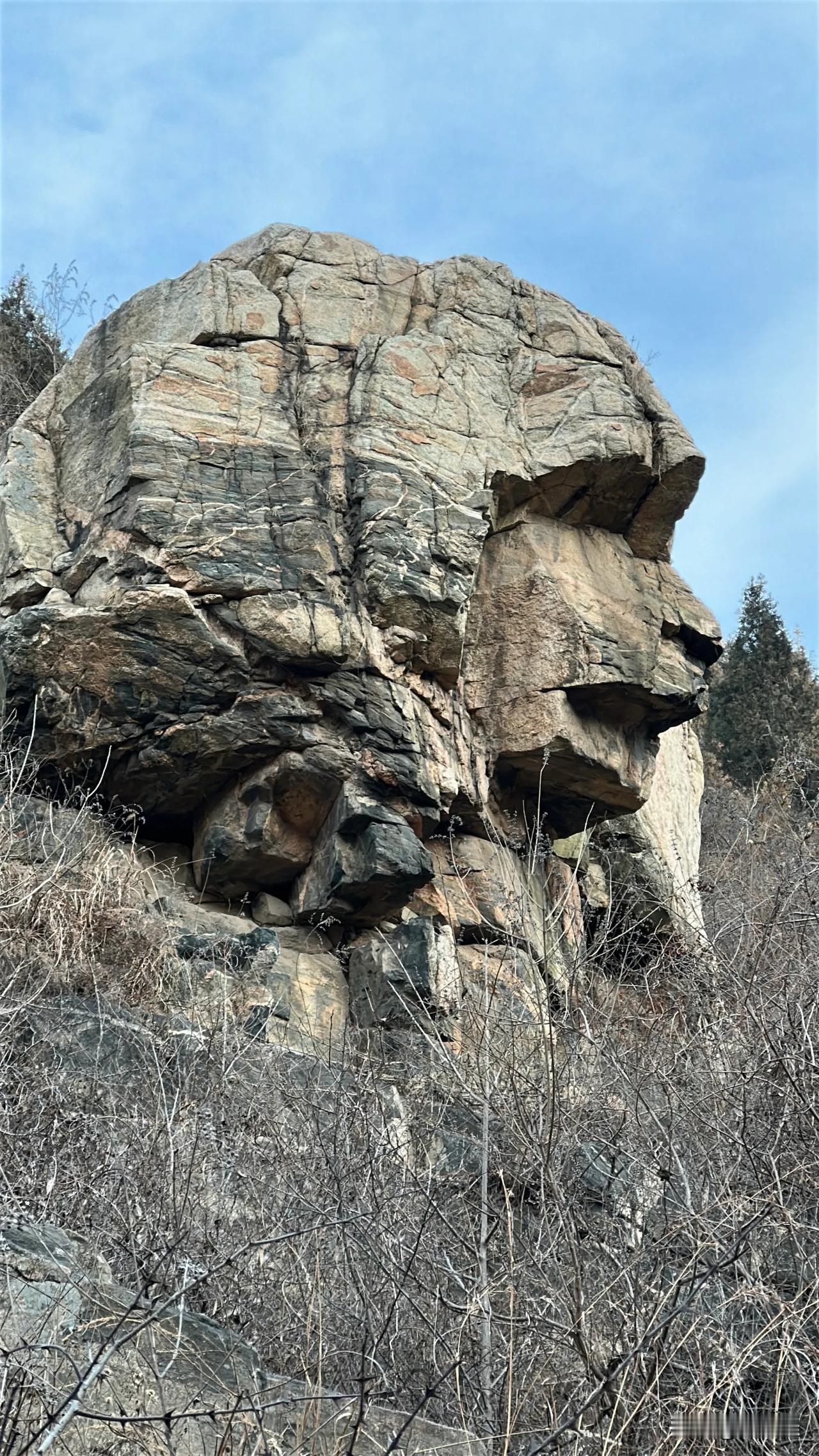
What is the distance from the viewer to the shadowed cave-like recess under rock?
7.58 m

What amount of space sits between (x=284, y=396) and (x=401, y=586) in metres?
1.59

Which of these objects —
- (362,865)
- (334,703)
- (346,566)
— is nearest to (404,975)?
(362,865)

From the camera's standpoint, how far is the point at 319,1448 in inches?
108

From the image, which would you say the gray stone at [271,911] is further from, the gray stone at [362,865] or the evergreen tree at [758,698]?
the evergreen tree at [758,698]

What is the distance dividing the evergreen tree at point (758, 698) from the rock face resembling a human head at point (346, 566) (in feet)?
26.4

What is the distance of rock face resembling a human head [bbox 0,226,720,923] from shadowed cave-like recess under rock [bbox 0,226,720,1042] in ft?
0.06

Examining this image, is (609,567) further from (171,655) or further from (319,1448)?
(319,1448)

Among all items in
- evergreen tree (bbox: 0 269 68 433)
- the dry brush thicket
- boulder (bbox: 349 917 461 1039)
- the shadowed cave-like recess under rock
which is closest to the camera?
the dry brush thicket

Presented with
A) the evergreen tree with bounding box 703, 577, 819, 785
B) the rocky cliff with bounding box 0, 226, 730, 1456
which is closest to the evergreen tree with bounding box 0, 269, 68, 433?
the rocky cliff with bounding box 0, 226, 730, 1456

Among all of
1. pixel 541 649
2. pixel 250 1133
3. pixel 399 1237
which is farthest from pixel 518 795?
pixel 399 1237

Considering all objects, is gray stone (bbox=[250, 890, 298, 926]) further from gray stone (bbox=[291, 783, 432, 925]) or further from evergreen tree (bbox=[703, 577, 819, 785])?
evergreen tree (bbox=[703, 577, 819, 785])

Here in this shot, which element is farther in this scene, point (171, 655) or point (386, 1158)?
point (171, 655)

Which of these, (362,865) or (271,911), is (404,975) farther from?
(271,911)

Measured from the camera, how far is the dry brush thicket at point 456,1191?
115 inches
